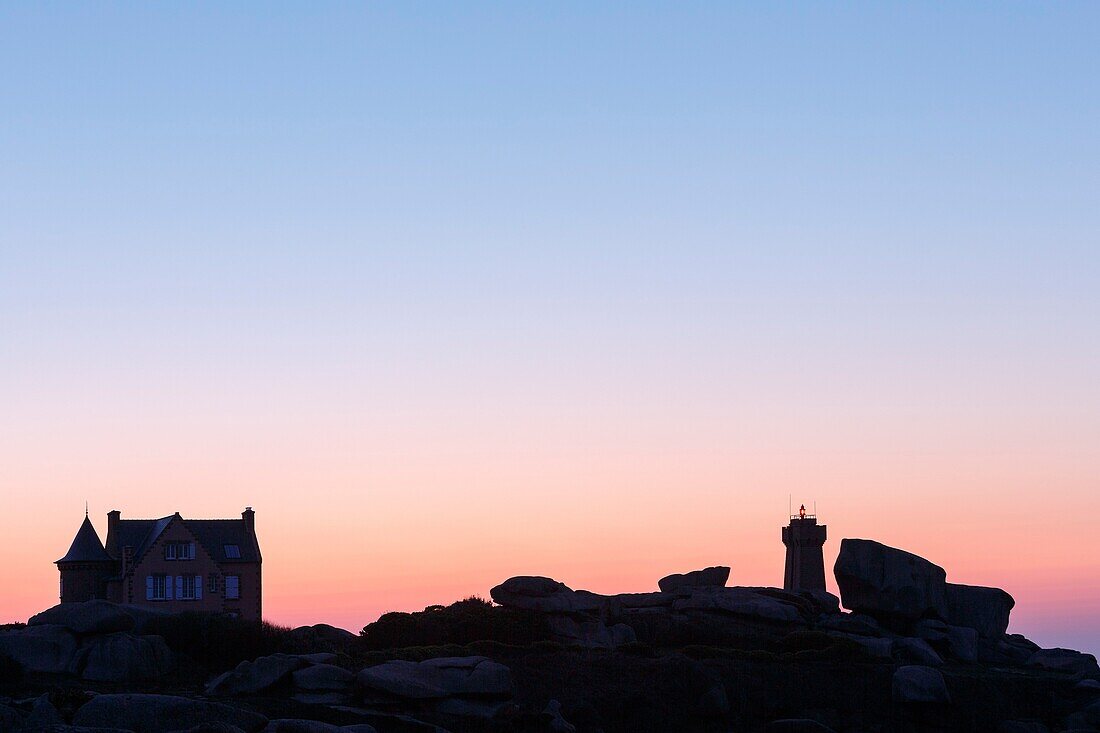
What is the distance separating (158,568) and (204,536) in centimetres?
362

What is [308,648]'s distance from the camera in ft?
157

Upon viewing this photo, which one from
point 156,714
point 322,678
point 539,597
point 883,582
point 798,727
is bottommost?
point 798,727

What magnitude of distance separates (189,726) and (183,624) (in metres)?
16.8

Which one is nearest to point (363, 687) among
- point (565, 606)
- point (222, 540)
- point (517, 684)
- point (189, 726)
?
point (517, 684)

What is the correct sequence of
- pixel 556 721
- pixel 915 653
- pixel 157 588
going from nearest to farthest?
1. pixel 556 721
2. pixel 915 653
3. pixel 157 588

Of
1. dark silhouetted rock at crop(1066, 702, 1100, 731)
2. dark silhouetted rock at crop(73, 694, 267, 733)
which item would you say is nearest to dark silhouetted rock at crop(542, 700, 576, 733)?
dark silhouetted rock at crop(73, 694, 267, 733)

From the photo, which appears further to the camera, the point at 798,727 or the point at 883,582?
the point at 883,582

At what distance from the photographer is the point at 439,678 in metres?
38.7

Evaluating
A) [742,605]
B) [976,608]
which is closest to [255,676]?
[742,605]

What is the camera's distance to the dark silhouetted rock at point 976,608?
58625mm

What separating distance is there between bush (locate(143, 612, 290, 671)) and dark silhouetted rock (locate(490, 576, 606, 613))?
9309mm

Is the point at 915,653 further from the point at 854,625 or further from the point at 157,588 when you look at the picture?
the point at 157,588

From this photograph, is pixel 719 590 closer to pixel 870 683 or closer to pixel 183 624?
pixel 870 683

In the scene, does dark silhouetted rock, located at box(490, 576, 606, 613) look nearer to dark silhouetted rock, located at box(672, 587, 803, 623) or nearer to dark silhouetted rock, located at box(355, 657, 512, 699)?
dark silhouetted rock, located at box(672, 587, 803, 623)
